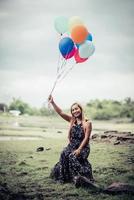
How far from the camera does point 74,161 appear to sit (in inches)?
143

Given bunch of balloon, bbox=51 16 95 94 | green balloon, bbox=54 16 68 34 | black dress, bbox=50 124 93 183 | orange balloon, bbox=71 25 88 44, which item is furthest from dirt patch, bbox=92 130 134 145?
green balloon, bbox=54 16 68 34

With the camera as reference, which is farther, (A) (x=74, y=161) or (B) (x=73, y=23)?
(B) (x=73, y=23)

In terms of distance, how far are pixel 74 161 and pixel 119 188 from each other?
568 millimetres

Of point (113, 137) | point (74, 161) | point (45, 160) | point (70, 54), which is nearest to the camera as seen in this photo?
point (74, 161)

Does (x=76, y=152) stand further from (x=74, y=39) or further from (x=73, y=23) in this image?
(x=73, y=23)

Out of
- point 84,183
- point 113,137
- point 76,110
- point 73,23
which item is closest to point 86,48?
point 73,23

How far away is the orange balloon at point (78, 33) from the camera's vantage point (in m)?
3.88

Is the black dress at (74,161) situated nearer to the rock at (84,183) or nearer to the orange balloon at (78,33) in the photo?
the rock at (84,183)

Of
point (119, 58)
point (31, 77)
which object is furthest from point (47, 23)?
point (119, 58)

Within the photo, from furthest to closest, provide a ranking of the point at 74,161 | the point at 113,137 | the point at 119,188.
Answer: the point at 113,137 < the point at 74,161 < the point at 119,188

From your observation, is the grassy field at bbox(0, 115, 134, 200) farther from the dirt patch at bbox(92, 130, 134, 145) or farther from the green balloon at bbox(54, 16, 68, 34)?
the green balloon at bbox(54, 16, 68, 34)

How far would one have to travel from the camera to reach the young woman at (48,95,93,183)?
3641mm

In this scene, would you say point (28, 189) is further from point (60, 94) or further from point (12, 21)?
point (12, 21)

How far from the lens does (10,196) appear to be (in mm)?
3320
